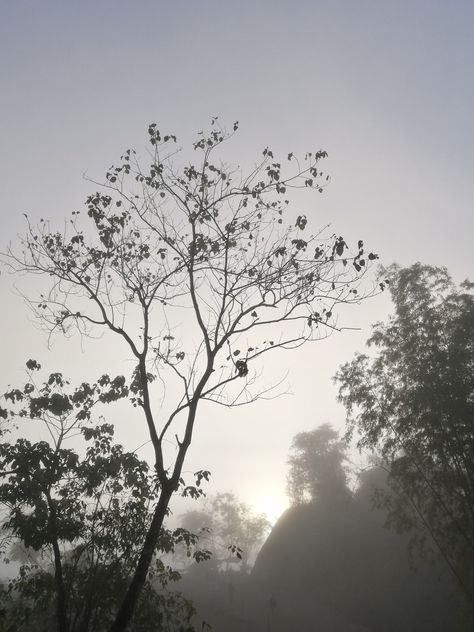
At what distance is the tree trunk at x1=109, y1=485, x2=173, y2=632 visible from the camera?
15.9 feet

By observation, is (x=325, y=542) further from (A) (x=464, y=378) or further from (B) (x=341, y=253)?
(B) (x=341, y=253)

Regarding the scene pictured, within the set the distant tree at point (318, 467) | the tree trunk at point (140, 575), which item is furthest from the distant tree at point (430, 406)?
the distant tree at point (318, 467)

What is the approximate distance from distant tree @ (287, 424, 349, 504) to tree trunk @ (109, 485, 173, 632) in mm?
43874

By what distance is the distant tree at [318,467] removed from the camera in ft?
147

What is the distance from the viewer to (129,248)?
8.46 m

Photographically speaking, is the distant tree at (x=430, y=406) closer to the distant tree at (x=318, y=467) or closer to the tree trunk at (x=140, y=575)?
the tree trunk at (x=140, y=575)

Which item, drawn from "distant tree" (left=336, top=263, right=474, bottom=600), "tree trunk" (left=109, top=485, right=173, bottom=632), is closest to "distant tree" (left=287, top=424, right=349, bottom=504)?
"distant tree" (left=336, top=263, right=474, bottom=600)

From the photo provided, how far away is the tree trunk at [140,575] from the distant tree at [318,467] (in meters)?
43.9

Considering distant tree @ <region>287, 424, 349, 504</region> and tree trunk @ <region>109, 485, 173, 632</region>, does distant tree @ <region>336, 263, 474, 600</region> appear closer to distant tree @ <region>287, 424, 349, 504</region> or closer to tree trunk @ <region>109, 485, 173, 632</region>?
tree trunk @ <region>109, 485, 173, 632</region>

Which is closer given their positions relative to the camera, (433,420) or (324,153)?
(324,153)

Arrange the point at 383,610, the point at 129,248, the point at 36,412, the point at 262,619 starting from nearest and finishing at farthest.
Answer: the point at 129,248
the point at 36,412
the point at 383,610
the point at 262,619

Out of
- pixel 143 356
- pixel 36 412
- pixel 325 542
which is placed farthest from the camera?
pixel 325 542

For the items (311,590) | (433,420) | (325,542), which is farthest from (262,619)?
(433,420)

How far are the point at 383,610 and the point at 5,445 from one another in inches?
1265
